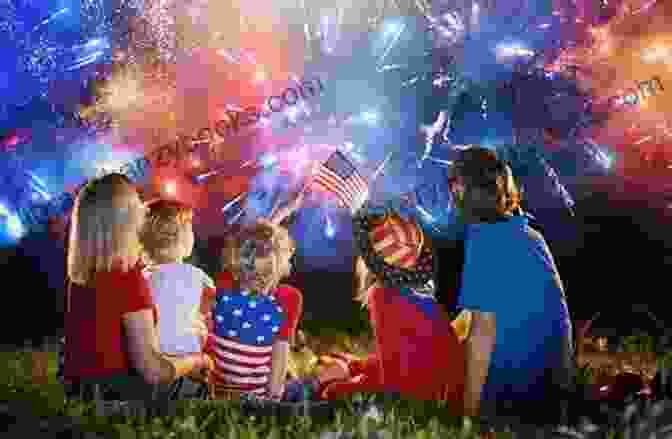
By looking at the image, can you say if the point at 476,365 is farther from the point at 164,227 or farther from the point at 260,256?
the point at 164,227

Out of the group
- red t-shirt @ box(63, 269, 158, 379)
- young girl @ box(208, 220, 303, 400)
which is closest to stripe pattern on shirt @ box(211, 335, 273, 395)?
young girl @ box(208, 220, 303, 400)

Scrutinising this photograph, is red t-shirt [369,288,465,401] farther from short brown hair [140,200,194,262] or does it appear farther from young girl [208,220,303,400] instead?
short brown hair [140,200,194,262]

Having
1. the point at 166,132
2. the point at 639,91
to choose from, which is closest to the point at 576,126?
the point at 639,91

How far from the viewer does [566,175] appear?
12.4 meters

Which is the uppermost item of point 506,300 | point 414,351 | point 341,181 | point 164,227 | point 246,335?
point 341,181

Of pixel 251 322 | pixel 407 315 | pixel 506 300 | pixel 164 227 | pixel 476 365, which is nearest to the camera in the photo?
pixel 476 365

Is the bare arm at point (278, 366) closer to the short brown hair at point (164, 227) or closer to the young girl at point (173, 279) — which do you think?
the young girl at point (173, 279)

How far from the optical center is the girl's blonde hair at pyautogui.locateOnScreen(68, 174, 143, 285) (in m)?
5.95

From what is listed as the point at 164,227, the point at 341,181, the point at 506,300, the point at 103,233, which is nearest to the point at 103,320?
the point at 103,233

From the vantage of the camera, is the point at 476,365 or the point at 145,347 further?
the point at 145,347

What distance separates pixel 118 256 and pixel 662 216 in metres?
8.27

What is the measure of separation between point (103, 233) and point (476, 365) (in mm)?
2280

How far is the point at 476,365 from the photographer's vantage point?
5.60 meters

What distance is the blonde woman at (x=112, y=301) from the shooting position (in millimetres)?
5910
